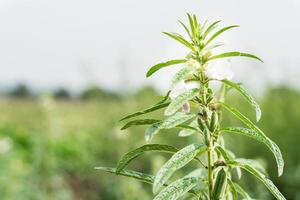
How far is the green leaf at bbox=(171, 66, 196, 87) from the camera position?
130 cm

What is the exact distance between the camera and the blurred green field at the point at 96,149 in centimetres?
597

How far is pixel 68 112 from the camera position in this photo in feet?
44.8

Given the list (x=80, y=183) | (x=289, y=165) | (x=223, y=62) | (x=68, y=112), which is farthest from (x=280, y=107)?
(x=223, y=62)

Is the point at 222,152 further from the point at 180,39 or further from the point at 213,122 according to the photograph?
the point at 180,39

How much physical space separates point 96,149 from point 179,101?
8.47 meters

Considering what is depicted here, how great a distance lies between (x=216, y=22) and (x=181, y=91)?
6.3 inches

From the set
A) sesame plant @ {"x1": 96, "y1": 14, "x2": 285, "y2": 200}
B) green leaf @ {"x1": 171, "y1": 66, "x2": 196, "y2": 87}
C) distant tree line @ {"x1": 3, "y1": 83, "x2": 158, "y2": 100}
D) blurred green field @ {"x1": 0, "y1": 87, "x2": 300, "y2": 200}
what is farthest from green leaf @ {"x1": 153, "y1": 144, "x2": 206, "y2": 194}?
distant tree line @ {"x1": 3, "y1": 83, "x2": 158, "y2": 100}

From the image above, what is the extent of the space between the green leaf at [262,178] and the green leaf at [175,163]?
79 mm

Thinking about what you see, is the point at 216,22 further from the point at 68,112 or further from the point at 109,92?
the point at 68,112

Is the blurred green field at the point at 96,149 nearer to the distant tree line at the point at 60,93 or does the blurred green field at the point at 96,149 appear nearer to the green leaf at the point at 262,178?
the distant tree line at the point at 60,93

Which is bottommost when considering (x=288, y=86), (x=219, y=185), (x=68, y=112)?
(x=68, y=112)

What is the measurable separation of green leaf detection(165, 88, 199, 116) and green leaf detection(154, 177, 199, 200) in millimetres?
160

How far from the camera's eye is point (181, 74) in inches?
51.9

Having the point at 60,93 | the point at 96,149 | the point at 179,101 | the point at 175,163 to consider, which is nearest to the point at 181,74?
the point at 179,101
